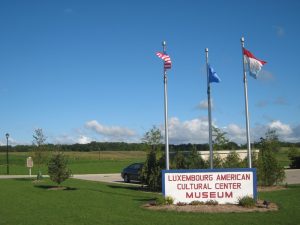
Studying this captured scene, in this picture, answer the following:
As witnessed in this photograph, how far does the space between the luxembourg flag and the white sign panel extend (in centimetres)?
394

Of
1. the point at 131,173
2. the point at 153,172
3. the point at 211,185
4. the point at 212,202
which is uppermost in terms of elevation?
the point at 153,172

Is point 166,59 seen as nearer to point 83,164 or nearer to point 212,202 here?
point 212,202

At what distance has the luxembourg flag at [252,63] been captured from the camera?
1800 cm

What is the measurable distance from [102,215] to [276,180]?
14.1 meters

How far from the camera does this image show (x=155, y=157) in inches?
943

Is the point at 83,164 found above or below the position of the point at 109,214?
above

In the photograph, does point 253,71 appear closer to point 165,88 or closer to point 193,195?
point 165,88

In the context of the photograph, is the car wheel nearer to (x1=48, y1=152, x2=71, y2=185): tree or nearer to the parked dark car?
the parked dark car

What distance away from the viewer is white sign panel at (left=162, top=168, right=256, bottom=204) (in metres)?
16.6

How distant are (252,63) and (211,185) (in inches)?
201

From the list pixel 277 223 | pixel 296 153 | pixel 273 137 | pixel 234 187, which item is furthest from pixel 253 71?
pixel 296 153

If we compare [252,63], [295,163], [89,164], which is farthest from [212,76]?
[89,164]

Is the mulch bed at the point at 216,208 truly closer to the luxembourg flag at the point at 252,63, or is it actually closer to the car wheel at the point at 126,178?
the luxembourg flag at the point at 252,63

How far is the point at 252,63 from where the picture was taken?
18.1 meters
